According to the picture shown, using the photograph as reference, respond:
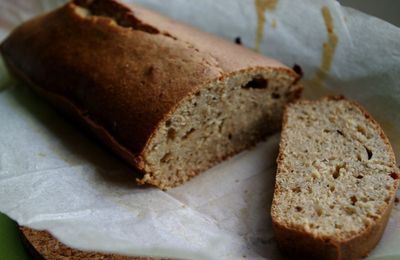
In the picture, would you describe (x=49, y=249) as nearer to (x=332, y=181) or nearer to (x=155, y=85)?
(x=155, y=85)

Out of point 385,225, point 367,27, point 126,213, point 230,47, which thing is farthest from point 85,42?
point 385,225

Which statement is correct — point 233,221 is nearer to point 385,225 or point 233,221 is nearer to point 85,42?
point 385,225

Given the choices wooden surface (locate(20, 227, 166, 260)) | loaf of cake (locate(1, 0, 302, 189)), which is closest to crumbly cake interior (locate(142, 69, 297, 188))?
loaf of cake (locate(1, 0, 302, 189))

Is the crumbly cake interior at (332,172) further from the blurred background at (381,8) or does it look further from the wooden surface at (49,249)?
the wooden surface at (49,249)

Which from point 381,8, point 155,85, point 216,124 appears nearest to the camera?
point 155,85

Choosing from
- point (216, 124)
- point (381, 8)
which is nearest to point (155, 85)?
point (216, 124)

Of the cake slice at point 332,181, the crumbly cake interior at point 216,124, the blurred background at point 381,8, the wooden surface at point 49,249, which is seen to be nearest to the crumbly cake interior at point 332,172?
the cake slice at point 332,181

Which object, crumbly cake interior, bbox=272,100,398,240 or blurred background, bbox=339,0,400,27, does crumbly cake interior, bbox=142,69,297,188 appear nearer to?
crumbly cake interior, bbox=272,100,398,240
